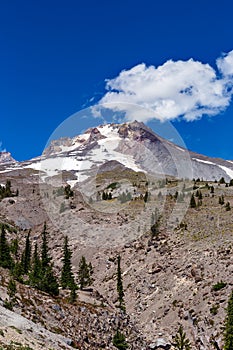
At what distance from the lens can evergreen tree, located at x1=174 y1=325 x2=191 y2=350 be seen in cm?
5556

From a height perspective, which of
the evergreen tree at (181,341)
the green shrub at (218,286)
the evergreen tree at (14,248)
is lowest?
the evergreen tree at (181,341)

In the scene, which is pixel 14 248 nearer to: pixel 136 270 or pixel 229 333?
pixel 136 270

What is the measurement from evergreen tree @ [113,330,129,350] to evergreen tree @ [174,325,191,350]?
25.0 ft

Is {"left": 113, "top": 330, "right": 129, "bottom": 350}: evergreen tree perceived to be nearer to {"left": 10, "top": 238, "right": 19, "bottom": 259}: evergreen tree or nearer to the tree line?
the tree line

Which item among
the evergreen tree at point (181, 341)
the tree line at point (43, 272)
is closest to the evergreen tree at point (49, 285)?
the tree line at point (43, 272)

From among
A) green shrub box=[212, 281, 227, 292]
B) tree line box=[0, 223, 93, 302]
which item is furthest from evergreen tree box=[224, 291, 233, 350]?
tree line box=[0, 223, 93, 302]

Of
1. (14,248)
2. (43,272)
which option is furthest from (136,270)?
(14,248)

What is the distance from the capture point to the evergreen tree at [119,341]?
185 ft

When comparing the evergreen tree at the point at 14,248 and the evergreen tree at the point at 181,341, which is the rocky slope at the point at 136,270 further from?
the evergreen tree at the point at 14,248

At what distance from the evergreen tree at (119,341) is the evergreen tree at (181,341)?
762 centimetres

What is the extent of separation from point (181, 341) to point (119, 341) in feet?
29.2

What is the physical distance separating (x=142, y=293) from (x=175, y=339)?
21459 mm

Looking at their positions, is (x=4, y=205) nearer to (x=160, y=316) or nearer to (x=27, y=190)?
(x=27, y=190)

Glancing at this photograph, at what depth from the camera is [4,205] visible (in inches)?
6053
